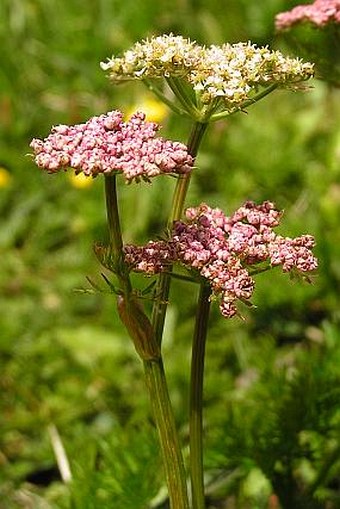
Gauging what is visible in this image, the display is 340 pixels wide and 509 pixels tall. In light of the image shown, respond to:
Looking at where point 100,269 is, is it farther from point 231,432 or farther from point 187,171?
point 187,171

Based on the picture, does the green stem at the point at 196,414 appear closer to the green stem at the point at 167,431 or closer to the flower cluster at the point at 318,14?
the green stem at the point at 167,431

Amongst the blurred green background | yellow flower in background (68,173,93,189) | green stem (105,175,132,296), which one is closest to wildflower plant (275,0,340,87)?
the blurred green background

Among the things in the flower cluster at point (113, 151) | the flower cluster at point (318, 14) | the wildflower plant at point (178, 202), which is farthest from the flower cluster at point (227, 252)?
the flower cluster at point (318, 14)

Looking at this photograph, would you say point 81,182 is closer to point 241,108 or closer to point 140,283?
point 140,283

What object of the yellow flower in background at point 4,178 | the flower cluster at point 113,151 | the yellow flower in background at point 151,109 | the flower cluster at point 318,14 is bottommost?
the flower cluster at point 113,151

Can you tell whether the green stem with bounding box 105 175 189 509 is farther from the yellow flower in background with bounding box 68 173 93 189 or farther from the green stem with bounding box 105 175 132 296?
the yellow flower in background with bounding box 68 173 93 189

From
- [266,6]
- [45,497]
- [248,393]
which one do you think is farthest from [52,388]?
[266,6]

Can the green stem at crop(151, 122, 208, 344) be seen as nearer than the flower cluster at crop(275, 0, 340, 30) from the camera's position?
Yes

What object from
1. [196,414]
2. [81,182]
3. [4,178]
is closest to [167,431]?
[196,414]
